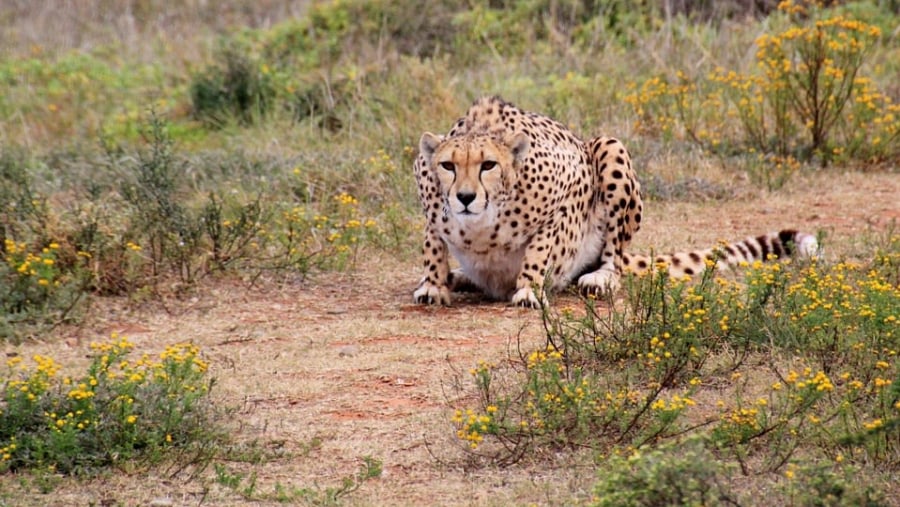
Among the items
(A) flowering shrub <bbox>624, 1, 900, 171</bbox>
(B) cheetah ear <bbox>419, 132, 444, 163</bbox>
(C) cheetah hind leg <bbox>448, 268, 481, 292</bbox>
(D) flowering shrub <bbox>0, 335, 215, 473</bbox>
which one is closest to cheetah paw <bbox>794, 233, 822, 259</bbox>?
(C) cheetah hind leg <bbox>448, 268, 481, 292</bbox>

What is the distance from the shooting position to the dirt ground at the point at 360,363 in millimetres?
4254

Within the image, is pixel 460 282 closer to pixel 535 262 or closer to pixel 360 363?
pixel 535 262

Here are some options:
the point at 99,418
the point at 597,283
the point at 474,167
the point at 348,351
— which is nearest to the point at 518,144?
the point at 474,167

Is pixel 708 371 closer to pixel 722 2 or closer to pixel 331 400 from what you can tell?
pixel 331 400

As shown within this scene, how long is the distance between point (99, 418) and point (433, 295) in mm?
2318

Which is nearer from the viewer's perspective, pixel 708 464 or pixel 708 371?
pixel 708 464

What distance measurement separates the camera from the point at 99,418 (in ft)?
14.8

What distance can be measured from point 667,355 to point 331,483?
1297 millimetres

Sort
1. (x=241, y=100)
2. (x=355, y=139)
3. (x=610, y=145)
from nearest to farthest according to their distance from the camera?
(x=610, y=145)
(x=355, y=139)
(x=241, y=100)

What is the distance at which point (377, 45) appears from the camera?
12617mm

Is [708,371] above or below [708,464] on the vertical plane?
below

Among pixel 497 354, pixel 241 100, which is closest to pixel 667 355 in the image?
pixel 497 354

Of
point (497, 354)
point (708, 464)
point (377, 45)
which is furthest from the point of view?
point (377, 45)

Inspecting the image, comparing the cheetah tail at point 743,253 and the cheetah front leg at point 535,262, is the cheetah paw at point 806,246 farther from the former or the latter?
the cheetah front leg at point 535,262
